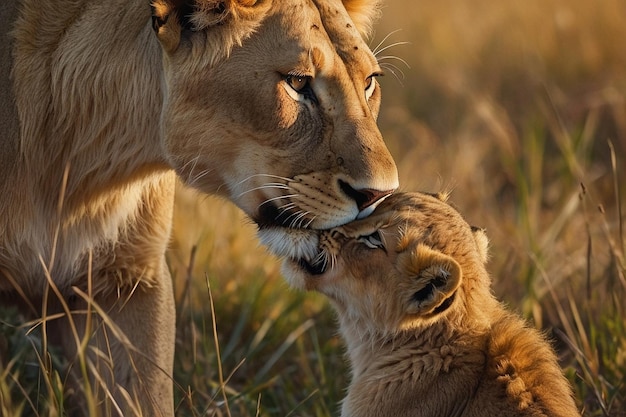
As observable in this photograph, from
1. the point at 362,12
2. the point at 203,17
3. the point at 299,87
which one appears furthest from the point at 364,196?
the point at 362,12

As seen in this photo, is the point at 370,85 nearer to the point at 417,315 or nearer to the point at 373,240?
the point at 373,240

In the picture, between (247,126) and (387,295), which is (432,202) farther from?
(247,126)

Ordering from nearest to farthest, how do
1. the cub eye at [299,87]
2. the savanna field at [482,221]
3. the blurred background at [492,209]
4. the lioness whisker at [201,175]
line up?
the cub eye at [299,87] → the lioness whisker at [201,175] → the savanna field at [482,221] → the blurred background at [492,209]

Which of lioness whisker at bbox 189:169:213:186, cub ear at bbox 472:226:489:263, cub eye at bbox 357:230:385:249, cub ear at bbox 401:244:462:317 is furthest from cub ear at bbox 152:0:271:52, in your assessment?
cub ear at bbox 472:226:489:263

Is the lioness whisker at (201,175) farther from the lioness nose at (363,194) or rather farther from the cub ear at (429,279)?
the cub ear at (429,279)

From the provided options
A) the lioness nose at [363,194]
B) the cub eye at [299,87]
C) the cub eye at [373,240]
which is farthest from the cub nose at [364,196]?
the cub eye at [299,87]

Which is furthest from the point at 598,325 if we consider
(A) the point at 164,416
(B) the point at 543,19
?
(B) the point at 543,19

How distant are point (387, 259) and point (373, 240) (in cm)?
8

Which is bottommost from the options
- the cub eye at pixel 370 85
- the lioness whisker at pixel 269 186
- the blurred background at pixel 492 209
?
the blurred background at pixel 492 209

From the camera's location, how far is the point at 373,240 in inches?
148

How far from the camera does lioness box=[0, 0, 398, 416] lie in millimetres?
3691

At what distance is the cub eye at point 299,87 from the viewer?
3714 millimetres

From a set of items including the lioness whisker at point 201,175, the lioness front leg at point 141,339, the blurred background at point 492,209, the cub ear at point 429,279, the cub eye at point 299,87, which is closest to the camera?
the cub ear at point 429,279

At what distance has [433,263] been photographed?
11.7 feet
